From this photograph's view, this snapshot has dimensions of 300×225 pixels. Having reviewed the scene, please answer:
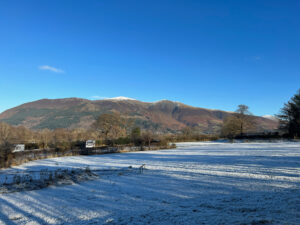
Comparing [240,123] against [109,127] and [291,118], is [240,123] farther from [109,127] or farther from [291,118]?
[109,127]

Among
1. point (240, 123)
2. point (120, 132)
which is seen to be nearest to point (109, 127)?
point (120, 132)

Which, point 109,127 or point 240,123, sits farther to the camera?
point 240,123

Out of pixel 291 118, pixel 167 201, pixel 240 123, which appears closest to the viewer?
pixel 167 201

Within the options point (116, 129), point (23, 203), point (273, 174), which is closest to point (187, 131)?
point (116, 129)

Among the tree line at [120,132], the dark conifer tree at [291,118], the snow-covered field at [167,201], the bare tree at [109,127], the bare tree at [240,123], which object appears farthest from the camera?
the bare tree at [240,123]

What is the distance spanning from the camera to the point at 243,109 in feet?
163

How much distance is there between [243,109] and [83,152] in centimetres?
4144

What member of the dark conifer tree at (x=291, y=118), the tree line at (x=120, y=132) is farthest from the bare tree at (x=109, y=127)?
the dark conifer tree at (x=291, y=118)

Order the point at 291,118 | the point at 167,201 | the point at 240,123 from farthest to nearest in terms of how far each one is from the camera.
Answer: the point at 240,123 → the point at 291,118 → the point at 167,201

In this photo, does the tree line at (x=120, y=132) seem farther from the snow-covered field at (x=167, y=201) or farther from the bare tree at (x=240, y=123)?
the snow-covered field at (x=167, y=201)

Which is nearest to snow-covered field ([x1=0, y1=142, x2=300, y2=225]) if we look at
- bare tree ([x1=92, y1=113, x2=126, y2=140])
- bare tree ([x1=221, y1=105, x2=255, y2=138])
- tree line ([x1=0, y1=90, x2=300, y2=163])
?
tree line ([x1=0, y1=90, x2=300, y2=163])

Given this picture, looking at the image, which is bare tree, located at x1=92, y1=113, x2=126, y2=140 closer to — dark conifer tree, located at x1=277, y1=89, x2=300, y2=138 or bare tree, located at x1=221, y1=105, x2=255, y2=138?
bare tree, located at x1=221, y1=105, x2=255, y2=138

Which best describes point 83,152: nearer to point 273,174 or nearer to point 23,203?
point 23,203

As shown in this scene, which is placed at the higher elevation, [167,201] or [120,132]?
[120,132]
